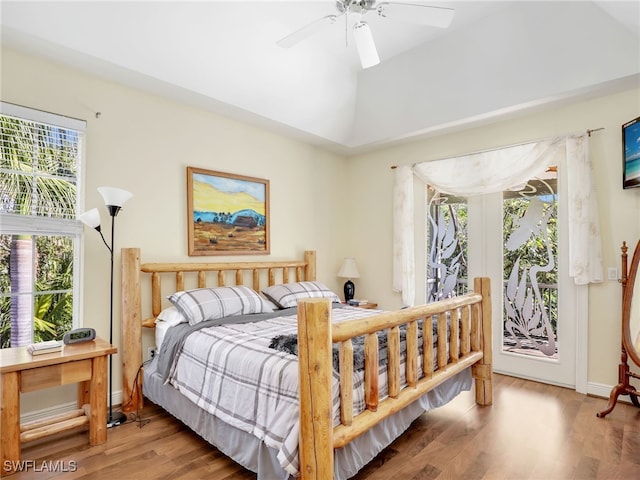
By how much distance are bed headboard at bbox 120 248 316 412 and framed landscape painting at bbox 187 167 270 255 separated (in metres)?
0.17

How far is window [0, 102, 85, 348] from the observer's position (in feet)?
7.88

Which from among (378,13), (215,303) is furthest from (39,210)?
(378,13)

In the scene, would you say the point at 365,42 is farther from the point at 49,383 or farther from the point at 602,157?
the point at 49,383

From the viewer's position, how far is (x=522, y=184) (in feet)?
11.4

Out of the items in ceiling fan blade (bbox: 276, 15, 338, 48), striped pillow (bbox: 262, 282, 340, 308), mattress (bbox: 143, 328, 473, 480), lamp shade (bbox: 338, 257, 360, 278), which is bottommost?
mattress (bbox: 143, 328, 473, 480)

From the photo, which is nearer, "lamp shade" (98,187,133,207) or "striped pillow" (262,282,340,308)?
"lamp shade" (98,187,133,207)

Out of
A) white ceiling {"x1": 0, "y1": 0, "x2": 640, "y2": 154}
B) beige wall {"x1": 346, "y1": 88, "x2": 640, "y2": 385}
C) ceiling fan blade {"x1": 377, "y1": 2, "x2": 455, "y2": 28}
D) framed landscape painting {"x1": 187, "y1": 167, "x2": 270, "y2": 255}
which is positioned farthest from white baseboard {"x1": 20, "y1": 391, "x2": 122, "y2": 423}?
beige wall {"x1": 346, "y1": 88, "x2": 640, "y2": 385}

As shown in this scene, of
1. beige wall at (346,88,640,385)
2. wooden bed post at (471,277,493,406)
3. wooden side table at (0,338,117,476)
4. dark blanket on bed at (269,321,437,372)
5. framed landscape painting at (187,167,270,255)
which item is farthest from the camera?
framed landscape painting at (187,167,270,255)

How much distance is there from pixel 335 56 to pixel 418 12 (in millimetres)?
1705

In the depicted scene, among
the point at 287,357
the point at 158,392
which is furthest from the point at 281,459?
the point at 158,392

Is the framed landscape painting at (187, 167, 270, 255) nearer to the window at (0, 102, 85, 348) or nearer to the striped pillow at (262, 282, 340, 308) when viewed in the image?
the striped pillow at (262, 282, 340, 308)

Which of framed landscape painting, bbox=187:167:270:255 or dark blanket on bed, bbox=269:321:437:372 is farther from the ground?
framed landscape painting, bbox=187:167:270:255

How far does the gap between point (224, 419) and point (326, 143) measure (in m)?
3.20

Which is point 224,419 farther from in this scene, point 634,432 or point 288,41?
point 634,432
